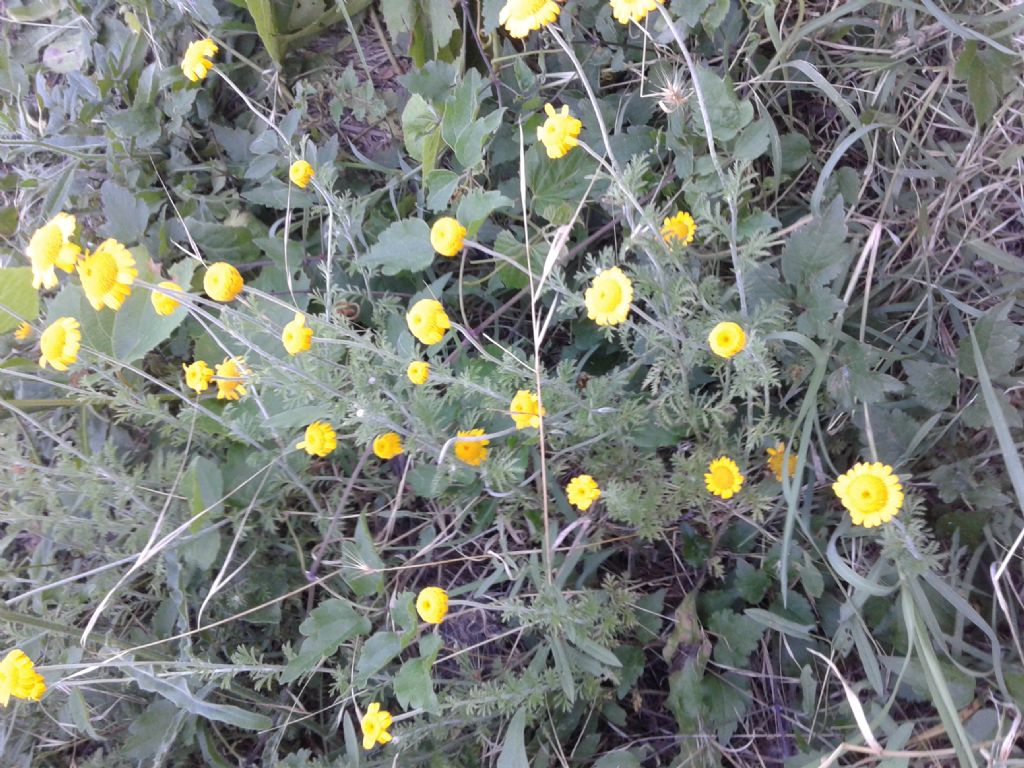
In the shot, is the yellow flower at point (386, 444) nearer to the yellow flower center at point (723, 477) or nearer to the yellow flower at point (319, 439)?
the yellow flower at point (319, 439)

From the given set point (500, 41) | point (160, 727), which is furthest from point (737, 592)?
point (500, 41)

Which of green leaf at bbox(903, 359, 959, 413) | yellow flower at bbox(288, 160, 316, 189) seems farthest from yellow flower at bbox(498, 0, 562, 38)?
green leaf at bbox(903, 359, 959, 413)

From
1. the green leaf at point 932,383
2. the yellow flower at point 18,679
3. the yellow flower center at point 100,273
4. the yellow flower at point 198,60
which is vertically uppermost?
the yellow flower at point 198,60

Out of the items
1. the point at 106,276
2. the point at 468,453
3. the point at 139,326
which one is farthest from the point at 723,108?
the point at 139,326

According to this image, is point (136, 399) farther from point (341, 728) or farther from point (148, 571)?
point (341, 728)

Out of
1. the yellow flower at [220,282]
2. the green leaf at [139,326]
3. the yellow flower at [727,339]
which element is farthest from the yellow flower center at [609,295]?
the green leaf at [139,326]
